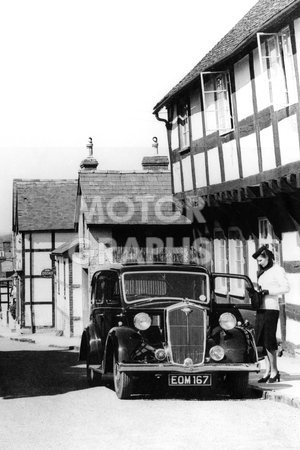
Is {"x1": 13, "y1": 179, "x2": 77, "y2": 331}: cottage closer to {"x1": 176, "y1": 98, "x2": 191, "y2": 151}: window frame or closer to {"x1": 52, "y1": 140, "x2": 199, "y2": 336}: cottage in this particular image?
{"x1": 52, "y1": 140, "x2": 199, "y2": 336}: cottage

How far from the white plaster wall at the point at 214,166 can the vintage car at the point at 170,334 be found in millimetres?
6136

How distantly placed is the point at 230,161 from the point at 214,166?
108 centimetres

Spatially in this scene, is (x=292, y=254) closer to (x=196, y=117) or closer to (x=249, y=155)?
(x=249, y=155)

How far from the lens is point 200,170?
18250mm

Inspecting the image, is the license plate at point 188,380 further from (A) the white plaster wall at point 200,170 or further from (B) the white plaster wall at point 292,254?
(A) the white plaster wall at point 200,170

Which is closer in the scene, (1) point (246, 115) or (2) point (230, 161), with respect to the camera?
(1) point (246, 115)

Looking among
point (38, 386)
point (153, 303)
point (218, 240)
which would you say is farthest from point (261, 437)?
point (218, 240)

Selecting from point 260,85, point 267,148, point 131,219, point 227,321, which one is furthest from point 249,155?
point 131,219

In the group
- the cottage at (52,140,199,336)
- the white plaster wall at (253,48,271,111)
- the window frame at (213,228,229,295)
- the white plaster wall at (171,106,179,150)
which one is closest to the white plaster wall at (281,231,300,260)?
the white plaster wall at (253,48,271,111)

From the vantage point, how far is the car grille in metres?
9.62

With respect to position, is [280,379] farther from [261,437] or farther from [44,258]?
[44,258]

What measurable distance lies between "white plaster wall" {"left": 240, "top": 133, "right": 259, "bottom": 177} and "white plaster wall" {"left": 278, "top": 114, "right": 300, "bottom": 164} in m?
1.36

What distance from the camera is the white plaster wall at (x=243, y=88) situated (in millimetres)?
14977

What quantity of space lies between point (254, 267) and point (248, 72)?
4.51m
